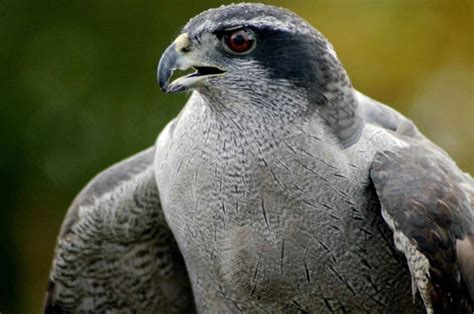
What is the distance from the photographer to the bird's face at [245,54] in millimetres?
5363

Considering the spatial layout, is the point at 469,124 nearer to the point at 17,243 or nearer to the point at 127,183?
the point at 17,243

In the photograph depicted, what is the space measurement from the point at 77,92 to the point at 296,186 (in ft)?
19.8

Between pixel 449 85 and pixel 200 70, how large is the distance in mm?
7102

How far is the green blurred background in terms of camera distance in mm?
11250

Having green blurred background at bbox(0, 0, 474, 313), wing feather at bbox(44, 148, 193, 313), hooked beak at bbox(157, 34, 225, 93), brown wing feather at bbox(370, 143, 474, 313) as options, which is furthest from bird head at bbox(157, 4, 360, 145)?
green blurred background at bbox(0, 0, 474, 313)

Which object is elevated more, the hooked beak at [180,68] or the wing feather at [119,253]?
the hooked beak at [180,68]

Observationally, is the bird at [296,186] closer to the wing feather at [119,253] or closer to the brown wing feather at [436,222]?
the brown wing feather at [436,222]

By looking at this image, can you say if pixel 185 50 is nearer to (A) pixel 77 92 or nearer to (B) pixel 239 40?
(B) pixel 239 40

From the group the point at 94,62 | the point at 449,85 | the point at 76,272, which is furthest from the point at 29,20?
the point at 76,272

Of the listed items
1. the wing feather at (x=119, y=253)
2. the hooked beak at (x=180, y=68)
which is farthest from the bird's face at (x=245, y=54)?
the wing feather at (x=119, y=253)

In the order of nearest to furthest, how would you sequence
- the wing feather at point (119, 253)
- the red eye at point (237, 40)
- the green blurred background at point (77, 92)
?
the red eye at point (237, 40) → the wing feather at point (119, 253) → the green blurred background at point (77, 92)

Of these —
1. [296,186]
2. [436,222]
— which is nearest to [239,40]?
[296,186]

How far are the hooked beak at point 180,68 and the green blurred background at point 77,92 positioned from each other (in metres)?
5.59

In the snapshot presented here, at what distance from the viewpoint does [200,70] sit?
542 cm
